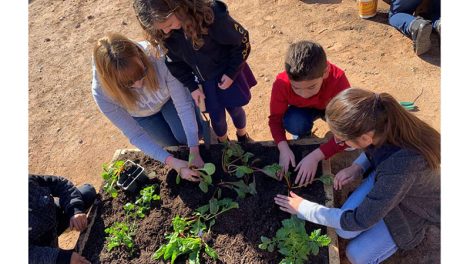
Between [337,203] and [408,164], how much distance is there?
2.66 ft

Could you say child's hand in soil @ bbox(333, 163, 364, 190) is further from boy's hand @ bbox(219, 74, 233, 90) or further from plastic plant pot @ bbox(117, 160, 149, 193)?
plastic plant pot @ bbox(117, 160, 149, 193)

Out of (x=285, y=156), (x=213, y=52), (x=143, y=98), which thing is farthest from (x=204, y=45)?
(x=285, y=156)

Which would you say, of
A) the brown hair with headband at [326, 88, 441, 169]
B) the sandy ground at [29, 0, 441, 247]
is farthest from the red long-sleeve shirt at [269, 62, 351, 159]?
the sandy ground at [29, 0, 441, 247]

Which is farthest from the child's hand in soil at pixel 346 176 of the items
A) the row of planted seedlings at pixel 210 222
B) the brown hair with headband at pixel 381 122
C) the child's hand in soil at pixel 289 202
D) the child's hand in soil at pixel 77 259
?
the child's hand in soil at pixel 77 259

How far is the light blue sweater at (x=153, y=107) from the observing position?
261 cm

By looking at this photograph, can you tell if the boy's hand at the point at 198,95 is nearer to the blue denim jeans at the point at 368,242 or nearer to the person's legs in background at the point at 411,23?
the blue denim jeans at the point at 368,242

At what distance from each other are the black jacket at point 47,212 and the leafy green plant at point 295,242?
1.19 m

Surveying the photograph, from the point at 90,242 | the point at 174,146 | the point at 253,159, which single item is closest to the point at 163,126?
the point at 174,146

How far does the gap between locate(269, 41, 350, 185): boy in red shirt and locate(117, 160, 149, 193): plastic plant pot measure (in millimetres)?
900

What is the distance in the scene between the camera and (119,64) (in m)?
2.22

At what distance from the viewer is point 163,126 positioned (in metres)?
3.04

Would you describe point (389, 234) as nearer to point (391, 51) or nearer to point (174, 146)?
point (174, 146)

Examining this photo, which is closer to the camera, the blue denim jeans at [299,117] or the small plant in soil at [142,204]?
the small plant in soil at [142,204]

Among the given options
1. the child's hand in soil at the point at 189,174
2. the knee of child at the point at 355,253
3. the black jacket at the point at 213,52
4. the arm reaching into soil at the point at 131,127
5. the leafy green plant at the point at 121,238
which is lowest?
the knee of child at the point at 355,253
